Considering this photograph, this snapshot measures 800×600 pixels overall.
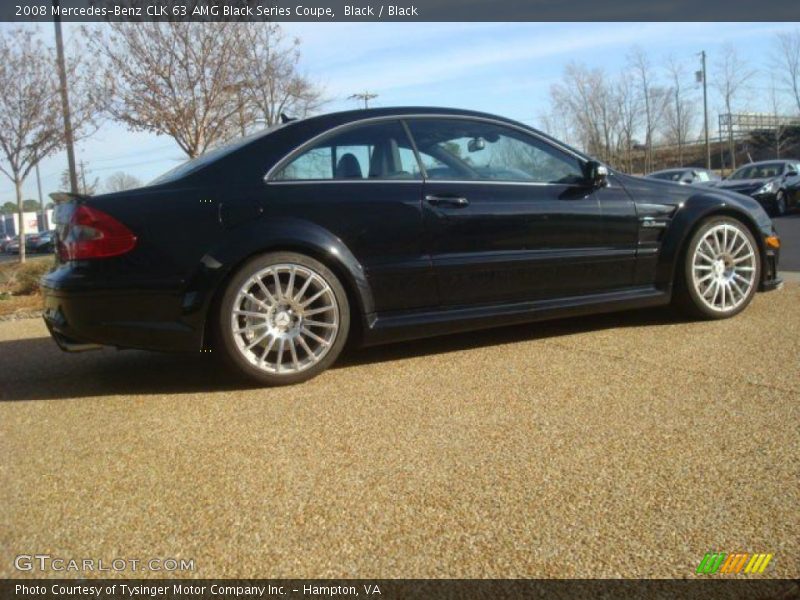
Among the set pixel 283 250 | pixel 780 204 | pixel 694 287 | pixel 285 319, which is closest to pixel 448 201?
pixel 283 250

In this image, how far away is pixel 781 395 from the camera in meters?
3.25

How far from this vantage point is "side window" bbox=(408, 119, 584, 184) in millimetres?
4375

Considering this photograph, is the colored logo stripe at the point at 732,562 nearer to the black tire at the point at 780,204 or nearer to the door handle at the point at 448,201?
the door handle at the point at 448,201

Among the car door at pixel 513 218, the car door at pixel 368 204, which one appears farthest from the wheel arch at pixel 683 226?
the car door at pixel 368 204

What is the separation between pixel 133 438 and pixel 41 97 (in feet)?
56.4

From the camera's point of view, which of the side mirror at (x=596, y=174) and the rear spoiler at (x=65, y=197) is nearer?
the rear spoiler at (x=65, y=197)

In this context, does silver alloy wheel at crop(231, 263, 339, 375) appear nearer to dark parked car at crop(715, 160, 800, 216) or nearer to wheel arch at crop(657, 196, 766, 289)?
wheel arch at crop(657, 196, 766, 289)

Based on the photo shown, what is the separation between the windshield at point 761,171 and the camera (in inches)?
841

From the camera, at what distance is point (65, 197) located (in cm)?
402

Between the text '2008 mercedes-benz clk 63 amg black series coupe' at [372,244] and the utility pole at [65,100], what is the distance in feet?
41.9

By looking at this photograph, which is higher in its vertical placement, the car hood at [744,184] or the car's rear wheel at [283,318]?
the car hood at [744,184]

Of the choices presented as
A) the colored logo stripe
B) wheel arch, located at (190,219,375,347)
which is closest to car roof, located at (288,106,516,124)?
wheel arch, located at (190,219,375,347)

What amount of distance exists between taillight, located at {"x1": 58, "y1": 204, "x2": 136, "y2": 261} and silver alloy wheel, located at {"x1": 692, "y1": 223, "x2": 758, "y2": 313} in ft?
11.4

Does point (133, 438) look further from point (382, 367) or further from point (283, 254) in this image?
point (382, 367)
